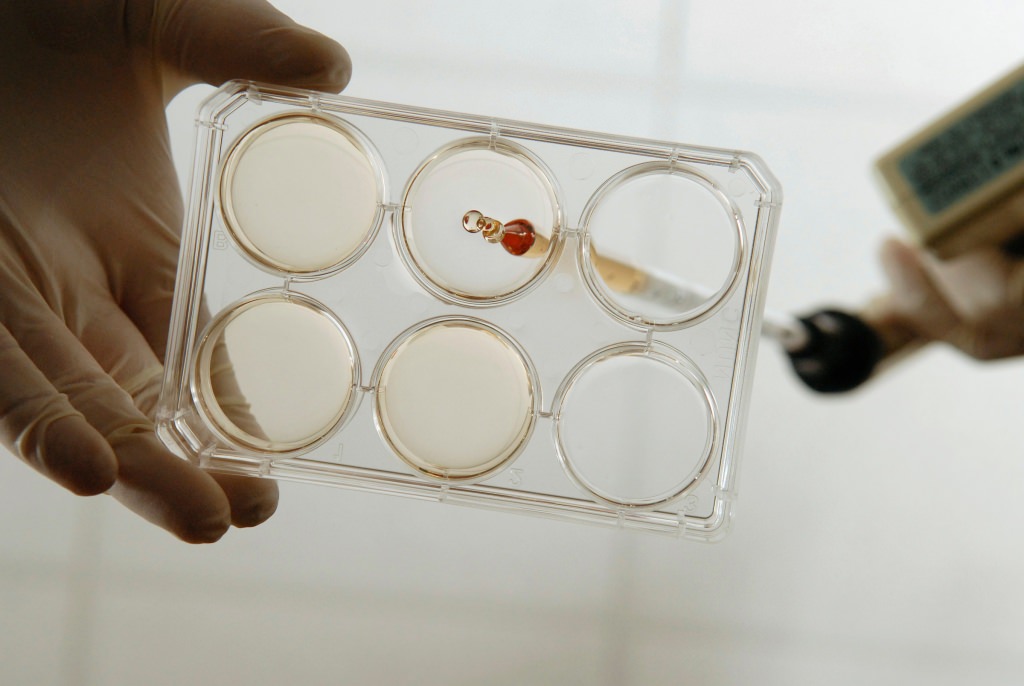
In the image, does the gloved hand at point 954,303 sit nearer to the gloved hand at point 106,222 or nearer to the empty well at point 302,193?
the empty well at point 302,193

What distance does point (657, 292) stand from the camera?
2.15 feet

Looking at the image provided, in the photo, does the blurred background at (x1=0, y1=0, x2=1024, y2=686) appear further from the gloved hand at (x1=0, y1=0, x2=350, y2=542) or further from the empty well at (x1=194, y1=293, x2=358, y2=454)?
the empty well at (x1=194, y1=293, x2=358, y2=454)

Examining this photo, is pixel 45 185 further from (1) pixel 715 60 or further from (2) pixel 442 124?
(1) pixel 715 60

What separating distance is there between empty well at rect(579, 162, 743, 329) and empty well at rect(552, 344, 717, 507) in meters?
0.04

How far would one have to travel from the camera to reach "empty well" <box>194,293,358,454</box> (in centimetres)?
63

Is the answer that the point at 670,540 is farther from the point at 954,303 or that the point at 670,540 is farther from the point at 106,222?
the point at 106,222

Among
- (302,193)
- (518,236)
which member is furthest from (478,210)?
(302,193)

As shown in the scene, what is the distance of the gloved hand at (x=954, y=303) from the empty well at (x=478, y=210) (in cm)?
26

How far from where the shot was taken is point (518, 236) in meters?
0.62

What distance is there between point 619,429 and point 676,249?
0.56 ft

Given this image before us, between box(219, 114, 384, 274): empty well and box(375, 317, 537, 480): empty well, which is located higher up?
box(219, 114, 384, 274): empty well

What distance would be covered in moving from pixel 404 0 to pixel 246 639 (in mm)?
1072

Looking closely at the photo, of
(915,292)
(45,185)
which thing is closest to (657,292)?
(915,292)

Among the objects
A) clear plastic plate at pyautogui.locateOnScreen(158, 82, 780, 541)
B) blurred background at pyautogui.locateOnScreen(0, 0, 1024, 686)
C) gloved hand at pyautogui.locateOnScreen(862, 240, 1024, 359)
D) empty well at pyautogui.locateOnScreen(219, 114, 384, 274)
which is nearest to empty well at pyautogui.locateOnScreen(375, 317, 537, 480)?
clear plastic plate at pyautogui.locateOnScreen(158, 82, 780, 541)
